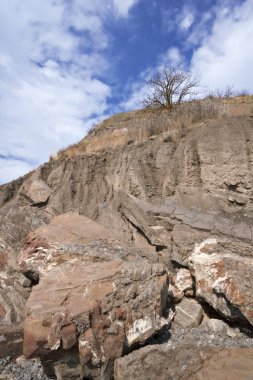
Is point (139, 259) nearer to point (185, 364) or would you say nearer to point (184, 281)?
point (184, 281)

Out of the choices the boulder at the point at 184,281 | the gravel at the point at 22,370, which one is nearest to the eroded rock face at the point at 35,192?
the boulder at the point at 184,281

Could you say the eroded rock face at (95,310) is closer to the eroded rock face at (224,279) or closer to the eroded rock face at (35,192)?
the eroded rock face at (224,279)

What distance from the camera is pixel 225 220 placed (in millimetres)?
7605

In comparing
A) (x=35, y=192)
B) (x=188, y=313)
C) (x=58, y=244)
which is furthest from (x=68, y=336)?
(x=35, y=192)

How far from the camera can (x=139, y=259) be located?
21.6ft

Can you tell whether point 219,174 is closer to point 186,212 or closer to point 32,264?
point 186,212

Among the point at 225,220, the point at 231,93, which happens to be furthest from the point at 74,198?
the point at 231,93

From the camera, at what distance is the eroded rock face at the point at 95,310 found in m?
4.45

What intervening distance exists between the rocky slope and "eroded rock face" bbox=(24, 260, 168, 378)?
0.05 ft

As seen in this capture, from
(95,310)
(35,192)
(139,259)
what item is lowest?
(95,310)

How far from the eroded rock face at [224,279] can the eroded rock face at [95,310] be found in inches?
32.5

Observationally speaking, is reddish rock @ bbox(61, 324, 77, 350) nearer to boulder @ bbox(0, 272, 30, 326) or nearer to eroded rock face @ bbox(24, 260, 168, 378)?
eroded rock face @ bbox(24, 260, 168, 378)

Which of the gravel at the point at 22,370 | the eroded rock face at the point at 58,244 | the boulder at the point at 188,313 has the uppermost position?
the eroded rock face at the point at 58,244

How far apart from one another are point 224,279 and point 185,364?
1859 mm
